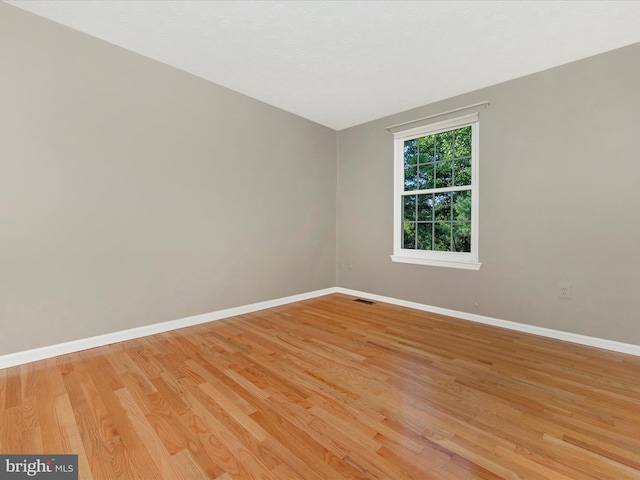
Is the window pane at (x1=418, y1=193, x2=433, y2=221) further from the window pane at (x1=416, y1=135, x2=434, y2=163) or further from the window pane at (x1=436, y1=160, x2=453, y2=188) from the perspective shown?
the window pane at (x1=416, y1=135, x2=434, y2=163)

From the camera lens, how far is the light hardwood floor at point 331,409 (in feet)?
4.17

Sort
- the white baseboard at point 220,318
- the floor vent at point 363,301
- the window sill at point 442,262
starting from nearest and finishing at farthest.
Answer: the white baseboard at point 220,318, the window sill at point 442,262, the floor vent at point 363,301

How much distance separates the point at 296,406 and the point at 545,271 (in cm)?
276

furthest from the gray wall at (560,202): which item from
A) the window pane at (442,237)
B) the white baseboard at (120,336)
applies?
the white baseboard at (120,336)

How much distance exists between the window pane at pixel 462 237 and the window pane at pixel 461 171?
1.64 feet

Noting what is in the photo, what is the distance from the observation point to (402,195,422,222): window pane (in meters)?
3.95

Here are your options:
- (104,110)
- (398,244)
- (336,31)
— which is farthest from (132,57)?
(398,244)

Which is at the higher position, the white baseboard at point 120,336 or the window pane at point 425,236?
the window pane at point 425,236

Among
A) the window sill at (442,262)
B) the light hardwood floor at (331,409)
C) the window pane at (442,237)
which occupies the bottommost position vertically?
the light hardwood floor at (331,409)

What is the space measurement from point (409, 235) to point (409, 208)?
0.38 m

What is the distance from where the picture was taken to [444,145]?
3639mm

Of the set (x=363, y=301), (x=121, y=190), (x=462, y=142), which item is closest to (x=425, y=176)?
(x=462, y=142)

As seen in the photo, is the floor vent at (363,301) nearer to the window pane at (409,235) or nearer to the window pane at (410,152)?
the window pane at (409,235)

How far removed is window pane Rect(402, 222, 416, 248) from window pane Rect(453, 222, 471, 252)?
53 cm
